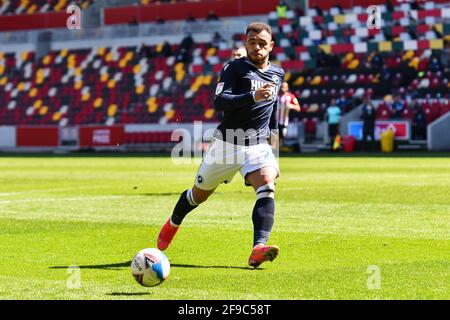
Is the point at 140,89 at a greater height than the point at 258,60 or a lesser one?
greater

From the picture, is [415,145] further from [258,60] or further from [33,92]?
[258,60]

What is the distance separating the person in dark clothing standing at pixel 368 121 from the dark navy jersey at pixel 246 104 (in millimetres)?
30707

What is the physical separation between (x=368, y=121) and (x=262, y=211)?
31.5 meters

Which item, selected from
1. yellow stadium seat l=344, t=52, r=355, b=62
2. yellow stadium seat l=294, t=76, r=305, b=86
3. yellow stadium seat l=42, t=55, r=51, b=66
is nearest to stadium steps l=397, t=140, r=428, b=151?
yellow stadium seat l=344, t=52, r=355, b=62

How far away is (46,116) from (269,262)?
46.7 meters

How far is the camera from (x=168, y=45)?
52.7 metres

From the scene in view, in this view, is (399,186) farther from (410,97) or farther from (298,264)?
(410,97)

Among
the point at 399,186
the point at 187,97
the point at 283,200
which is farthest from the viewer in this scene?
the point at 187,97

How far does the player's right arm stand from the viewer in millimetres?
9633

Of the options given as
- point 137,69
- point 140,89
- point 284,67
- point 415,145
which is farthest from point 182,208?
point 137,69

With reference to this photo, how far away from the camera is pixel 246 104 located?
9852mm

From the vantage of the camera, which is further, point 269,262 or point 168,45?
point 168,45

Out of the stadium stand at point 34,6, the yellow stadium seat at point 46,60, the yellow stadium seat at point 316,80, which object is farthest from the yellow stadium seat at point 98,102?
the yellow stadium seat at point 316,80
